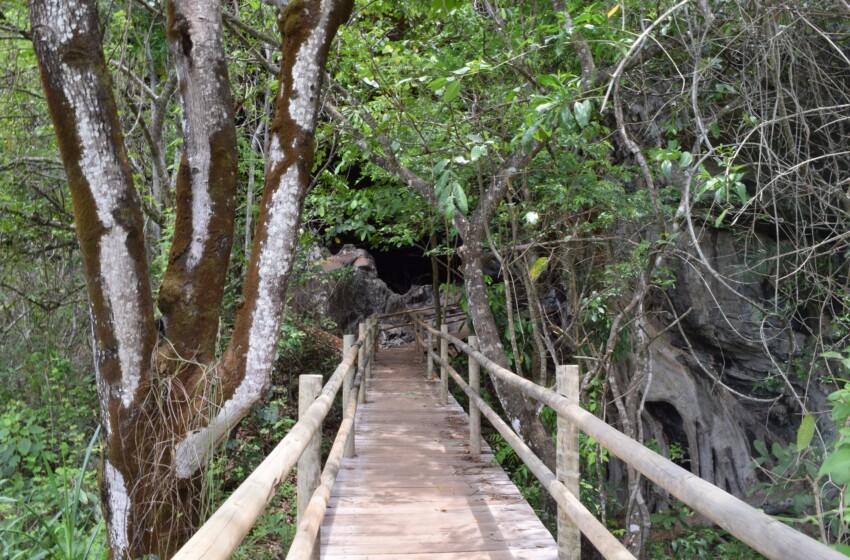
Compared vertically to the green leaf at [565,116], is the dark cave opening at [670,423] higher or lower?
lower

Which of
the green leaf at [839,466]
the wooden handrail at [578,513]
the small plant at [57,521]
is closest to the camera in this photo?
the green leaf at [839,466]

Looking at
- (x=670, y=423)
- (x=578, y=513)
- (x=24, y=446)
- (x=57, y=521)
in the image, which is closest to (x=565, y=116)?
(x=578, y=513)

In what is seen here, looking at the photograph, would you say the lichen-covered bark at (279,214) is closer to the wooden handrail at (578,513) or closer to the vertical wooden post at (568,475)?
the wooden handrail at (578,513)

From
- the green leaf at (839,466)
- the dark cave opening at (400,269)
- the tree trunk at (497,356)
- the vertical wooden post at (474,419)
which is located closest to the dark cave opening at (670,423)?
the tree trunk at (497,356)

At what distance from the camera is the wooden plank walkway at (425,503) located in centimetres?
324

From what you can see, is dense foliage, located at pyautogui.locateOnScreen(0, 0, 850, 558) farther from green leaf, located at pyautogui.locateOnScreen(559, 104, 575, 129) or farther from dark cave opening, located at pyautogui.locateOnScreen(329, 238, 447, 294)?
dark cave opening, located at pyautogui.locateOnScreen(329, 238, 447, 294)

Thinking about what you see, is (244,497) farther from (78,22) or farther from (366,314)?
(366,314)

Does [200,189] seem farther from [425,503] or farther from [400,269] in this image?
[400,269]

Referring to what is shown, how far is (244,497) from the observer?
61.1 inches

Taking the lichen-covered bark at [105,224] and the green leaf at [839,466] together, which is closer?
the green leaf at [839,466]

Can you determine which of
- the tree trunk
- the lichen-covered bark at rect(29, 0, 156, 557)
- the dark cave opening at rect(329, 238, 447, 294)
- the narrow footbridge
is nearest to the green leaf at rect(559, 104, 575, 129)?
the narrow footbridge

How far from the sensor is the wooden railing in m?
1.21

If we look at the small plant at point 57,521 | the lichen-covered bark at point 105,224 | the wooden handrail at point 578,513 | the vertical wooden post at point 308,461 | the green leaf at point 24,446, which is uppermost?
the lichen-covered bark at point 105,224

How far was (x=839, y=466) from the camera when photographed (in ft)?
6.11
